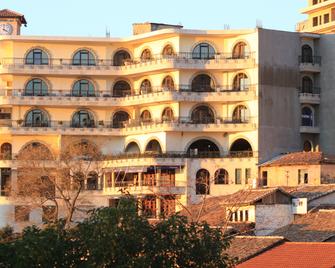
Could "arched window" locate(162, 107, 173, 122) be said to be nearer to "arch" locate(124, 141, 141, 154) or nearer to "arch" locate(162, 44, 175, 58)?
"arch" locate(124, 141, 141, 154)

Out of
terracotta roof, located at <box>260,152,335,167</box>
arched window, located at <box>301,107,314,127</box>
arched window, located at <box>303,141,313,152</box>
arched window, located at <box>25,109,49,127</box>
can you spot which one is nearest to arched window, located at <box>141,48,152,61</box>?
arched window, located at <box>25,109,49,127</box>

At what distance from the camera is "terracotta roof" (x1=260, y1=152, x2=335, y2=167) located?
105 metres


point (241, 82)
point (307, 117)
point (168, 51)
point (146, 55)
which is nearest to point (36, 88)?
point (146, 55)

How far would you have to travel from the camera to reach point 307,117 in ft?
383

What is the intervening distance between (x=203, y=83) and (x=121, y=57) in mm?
9300

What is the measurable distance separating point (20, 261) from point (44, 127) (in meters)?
66.1

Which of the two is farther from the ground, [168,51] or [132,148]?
[168,51]

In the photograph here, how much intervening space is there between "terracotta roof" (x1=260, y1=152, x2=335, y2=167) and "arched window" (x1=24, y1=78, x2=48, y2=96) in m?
24.0

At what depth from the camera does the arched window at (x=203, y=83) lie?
117 meters

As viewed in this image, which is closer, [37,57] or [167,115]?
[167,115]

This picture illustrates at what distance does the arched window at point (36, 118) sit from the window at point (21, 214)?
31.5 ft

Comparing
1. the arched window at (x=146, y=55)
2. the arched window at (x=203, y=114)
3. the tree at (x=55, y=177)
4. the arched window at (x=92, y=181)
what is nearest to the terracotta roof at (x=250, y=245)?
the tree at (x=55, y=177)

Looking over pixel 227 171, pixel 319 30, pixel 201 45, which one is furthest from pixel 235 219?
pixel 319 30

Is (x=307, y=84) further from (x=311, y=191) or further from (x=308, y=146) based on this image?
(x=311, y=191)
